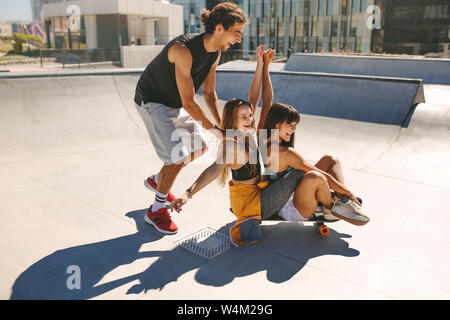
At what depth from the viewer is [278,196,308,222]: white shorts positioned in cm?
313

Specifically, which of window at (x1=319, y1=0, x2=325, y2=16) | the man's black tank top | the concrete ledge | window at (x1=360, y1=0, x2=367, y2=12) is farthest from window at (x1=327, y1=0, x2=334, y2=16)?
the man's black tank top

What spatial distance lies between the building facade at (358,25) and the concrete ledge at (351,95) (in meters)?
37.8

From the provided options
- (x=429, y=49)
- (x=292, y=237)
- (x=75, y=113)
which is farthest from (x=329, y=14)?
(x=292, y=237)

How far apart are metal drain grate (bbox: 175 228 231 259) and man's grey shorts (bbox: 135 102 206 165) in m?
0.69

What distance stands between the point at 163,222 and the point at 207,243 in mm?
480

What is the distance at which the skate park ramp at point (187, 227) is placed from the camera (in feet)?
8.23

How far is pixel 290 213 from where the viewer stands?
3156mm

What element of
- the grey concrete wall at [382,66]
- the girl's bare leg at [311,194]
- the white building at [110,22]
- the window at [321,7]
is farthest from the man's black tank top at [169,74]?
the window at [321,7]

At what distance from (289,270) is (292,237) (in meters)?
0.58

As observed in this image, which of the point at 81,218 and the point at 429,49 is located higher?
the point at 429,49

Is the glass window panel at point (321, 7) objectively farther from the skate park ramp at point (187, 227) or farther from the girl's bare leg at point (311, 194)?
the girl's bare leg at point (311, 194)

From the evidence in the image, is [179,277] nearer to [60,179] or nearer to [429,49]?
[60,179]

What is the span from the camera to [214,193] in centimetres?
430
